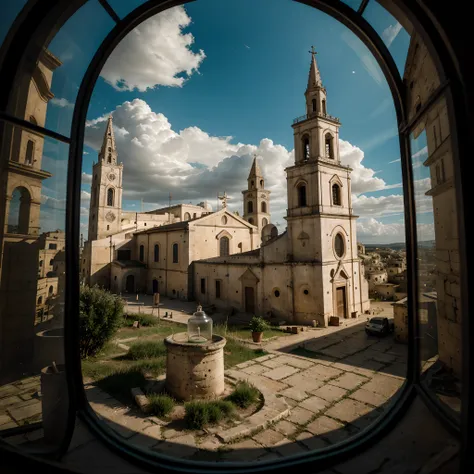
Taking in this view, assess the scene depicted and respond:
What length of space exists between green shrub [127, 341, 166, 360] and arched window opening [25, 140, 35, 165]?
990cm

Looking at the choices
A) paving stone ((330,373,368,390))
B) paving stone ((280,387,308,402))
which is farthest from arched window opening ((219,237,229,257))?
paving stone ((280,387,308,402))

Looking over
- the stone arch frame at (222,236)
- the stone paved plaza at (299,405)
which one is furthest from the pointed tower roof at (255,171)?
the stone paved plaza at (299,405)

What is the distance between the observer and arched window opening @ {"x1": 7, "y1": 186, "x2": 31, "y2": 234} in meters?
1.81

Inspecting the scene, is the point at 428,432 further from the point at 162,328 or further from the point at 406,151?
the point at 162,328

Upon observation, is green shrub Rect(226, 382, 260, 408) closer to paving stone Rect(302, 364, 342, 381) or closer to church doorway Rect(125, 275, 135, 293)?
paving stone Rect(302, 364, 342, 381)

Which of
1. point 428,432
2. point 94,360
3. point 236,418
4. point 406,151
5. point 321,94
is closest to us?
point 428,432

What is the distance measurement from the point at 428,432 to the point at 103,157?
46.6m

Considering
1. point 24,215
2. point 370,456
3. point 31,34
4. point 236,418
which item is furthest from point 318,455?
point 236,418

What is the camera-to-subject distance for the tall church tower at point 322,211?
17.1m

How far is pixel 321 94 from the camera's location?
18562 millimetres

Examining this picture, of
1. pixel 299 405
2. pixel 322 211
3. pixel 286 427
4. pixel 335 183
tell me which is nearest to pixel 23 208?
pixel 286 427

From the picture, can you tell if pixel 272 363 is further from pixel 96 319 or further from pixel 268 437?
pixel 96 319

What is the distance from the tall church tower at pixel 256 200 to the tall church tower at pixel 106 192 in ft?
65.0

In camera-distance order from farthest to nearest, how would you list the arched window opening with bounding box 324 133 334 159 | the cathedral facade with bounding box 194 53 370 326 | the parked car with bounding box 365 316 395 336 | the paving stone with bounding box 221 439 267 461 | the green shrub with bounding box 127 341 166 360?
the arched window opening with bounding box 324 133 334 159 < the cathedral facade with bounding box 194 53 370 326 < the parked car with bounding box 365 316 395 336 < the green shrub with bounding box 127 341 166 360 < the paving stone with bounding box 221 439 267 461
